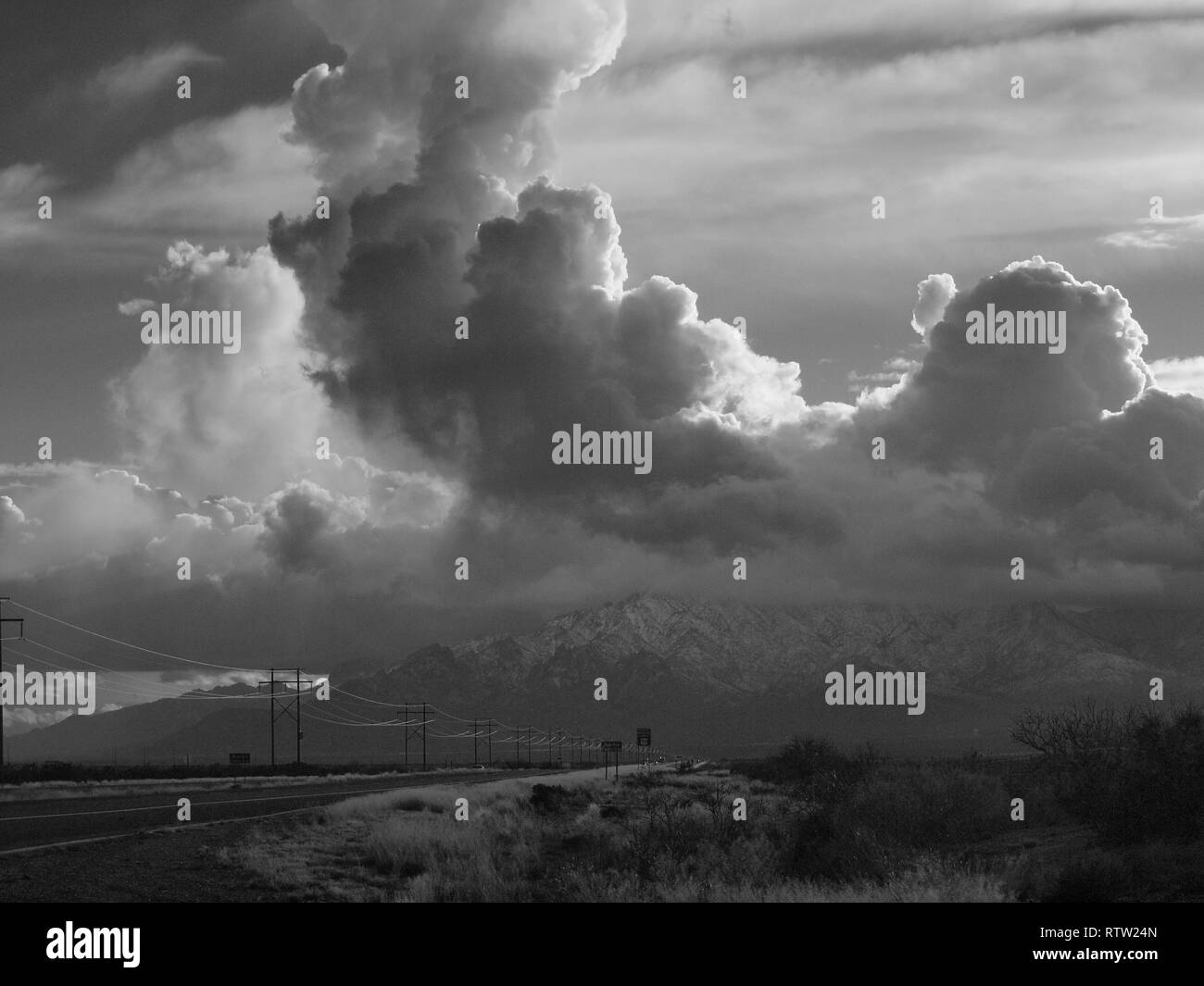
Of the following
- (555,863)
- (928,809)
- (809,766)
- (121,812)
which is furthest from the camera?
(809,766)

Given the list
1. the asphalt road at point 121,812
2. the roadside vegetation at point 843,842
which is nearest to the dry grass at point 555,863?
the roadside vegetation at point 843,842

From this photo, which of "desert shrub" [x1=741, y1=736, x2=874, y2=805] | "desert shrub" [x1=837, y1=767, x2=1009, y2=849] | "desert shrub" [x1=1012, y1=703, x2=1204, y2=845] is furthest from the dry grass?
"desert shrub" [x1=741, y1=736, x2=874, y2=805]

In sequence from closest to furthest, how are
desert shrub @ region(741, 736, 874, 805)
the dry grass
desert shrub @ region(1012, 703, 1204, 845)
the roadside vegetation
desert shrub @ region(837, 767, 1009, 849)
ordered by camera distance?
1. the dry grass
2. the roadside vegetation
3. desert shrub @ region(1012, 703, 1204, 845)
4. desert shrub @ region(837, 767, 1009, 849)
5. desert shrub @ region(741, 736, 874, 805)

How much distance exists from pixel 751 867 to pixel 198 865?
11550mm

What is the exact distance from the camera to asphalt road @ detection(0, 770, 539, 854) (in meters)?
32.3

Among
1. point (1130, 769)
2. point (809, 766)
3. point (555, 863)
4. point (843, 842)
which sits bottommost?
point (809, 766)

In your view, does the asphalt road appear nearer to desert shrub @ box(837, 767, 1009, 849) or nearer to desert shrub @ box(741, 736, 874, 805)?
desert shrub @ box(837, 767, 1009, 849)

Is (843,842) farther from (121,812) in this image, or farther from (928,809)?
(121,812)

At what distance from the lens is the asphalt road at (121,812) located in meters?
32.3

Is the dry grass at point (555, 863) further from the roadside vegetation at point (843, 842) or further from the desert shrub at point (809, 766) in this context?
the desert shrub at point (809, 766)

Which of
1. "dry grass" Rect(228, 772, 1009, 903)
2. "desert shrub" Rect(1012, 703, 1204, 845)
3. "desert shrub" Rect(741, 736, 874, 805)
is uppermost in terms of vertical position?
"desert shrub" Rect(1012, 703, 1204, 845)

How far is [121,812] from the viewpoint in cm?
4278

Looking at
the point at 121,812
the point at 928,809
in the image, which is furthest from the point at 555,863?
the point at 121,812
